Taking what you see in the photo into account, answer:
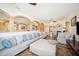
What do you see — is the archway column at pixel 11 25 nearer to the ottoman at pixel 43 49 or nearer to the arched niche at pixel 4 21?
the arched niche at pixel 4 21

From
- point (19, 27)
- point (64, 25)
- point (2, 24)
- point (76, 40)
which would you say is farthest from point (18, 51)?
point (76, 40)

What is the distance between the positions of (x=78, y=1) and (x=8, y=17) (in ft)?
4.40

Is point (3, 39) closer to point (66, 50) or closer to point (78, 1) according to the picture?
point (66, 50)

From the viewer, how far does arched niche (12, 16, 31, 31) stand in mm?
1925

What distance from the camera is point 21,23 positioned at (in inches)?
76.0

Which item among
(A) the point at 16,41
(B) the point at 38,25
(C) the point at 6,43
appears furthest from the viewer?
(B) the point at 38,25

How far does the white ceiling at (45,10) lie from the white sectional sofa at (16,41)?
1.20 feet

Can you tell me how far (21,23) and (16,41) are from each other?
0.35 m

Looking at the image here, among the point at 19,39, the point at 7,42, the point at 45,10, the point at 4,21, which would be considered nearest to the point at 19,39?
the point at 19,39

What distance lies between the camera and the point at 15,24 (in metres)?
1.92

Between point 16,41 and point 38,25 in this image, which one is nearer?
point 16,41

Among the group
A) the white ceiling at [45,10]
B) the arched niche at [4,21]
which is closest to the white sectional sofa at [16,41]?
the arched niche at [4,21]

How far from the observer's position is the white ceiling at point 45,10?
1895 mm

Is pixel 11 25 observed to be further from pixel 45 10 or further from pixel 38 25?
pixel 45 10
